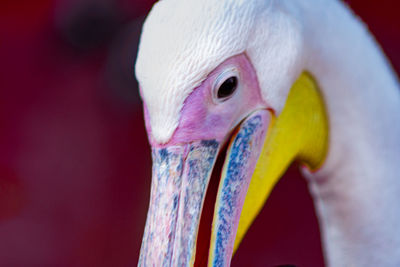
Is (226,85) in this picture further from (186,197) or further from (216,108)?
(186,197)

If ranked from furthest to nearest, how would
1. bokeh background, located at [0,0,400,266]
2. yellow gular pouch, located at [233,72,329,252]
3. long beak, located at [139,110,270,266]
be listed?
1. bokeh background, located at [0,0,400,266]
2. yellow gular pouch, located at [233,72,329,252]
3. long beak, located at [139,110,270,266]

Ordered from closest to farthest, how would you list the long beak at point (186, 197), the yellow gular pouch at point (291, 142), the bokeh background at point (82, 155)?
the long beak at point (186, 197) < the yellow gular pouch at point (291, 142) < the bokeh background at point (82, 155)

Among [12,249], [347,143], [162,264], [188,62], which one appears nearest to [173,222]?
[162,264]

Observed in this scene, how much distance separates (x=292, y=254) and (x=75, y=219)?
767 mm

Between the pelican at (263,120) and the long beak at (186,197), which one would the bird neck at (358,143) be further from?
the long beak at (186,197)

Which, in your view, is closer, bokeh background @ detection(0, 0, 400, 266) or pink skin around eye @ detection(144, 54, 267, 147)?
pink skin around eye @ detection(144, 54, 267, 147)

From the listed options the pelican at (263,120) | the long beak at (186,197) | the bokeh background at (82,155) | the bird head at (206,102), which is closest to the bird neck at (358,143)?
the pelican at (263,120)

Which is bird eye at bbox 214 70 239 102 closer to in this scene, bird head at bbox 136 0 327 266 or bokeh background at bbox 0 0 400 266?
bird head at bbox 136 0 327 266

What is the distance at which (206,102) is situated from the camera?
25.9 inches

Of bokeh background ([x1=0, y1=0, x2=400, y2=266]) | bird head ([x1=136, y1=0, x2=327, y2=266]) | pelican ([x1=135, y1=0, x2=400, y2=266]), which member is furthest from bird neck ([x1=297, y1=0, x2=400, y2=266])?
bokeh background ([x1=0, y1=0, x2=400, y2=266])

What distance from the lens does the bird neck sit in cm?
82

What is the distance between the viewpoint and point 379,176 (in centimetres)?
88

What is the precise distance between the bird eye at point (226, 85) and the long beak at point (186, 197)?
53 millimetres

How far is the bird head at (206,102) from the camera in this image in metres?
0.62
